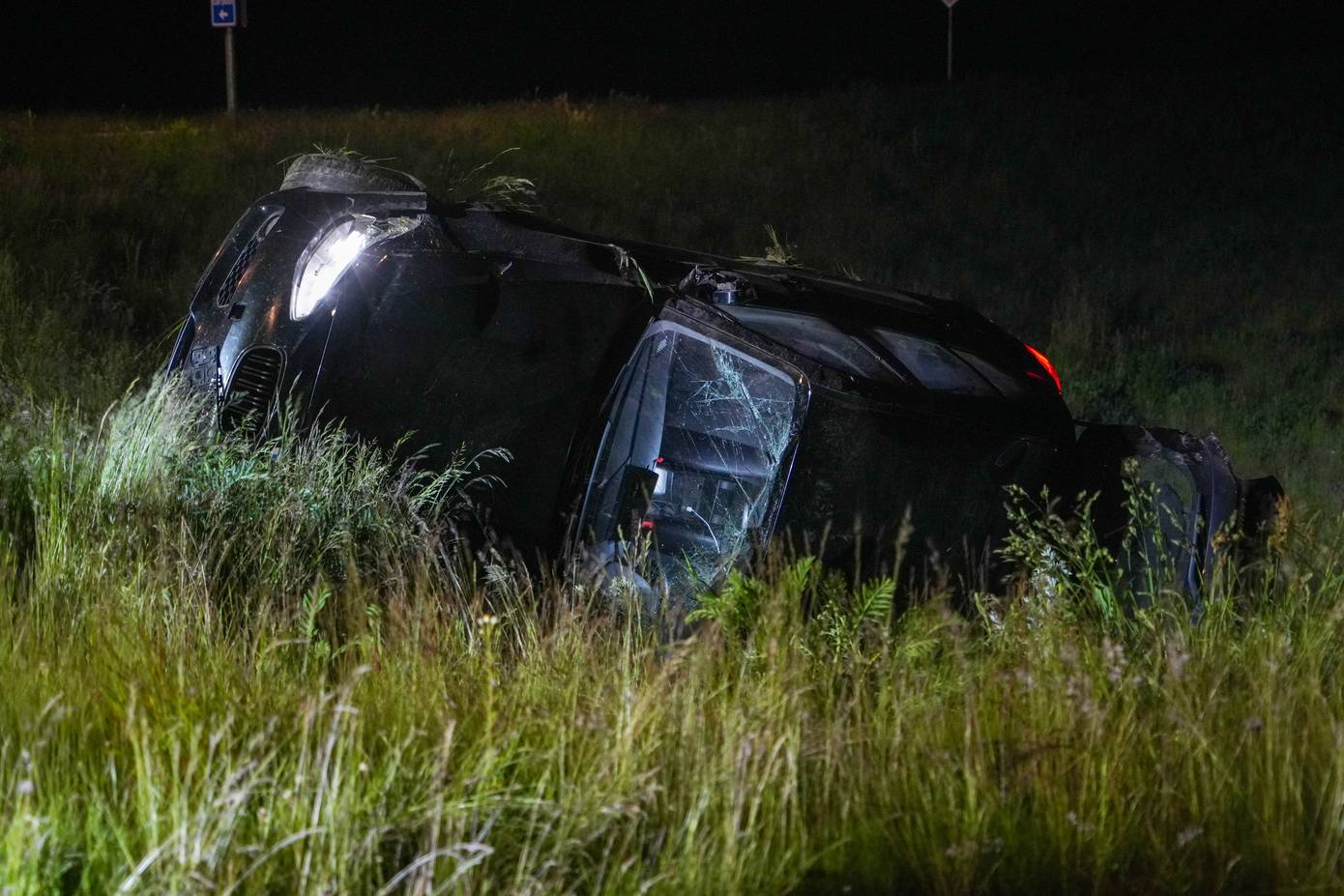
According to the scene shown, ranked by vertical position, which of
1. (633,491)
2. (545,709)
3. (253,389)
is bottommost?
(545,709)

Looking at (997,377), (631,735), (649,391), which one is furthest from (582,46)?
(631,735)

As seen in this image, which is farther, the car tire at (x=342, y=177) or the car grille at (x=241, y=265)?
the car tire at (x=342, y=177)

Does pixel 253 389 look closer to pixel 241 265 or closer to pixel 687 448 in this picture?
pixel 241 265

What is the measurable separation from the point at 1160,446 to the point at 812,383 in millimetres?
1684

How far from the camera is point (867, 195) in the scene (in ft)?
45.3

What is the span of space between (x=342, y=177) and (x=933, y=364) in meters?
2.66

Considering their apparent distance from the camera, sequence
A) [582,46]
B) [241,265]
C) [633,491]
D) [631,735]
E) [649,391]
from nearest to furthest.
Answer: [631,735] → [633,491] → [649,391] → [241,265] → [582,46]

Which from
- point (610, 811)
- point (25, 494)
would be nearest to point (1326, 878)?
point (610, 811)

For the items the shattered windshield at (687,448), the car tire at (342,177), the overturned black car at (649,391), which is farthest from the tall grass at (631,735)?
the car tire at (342,177)

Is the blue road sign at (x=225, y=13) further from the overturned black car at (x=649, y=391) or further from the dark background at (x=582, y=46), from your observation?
the overturned black car at (x=649, y=391)

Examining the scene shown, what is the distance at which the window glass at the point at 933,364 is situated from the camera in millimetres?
4766

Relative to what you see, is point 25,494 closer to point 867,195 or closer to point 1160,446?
point 1160,446

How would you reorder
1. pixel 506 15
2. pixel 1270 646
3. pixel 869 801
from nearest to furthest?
pixel 869 801 < pixel 1270 646 < pixel 506 15

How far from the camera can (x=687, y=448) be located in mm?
4730
